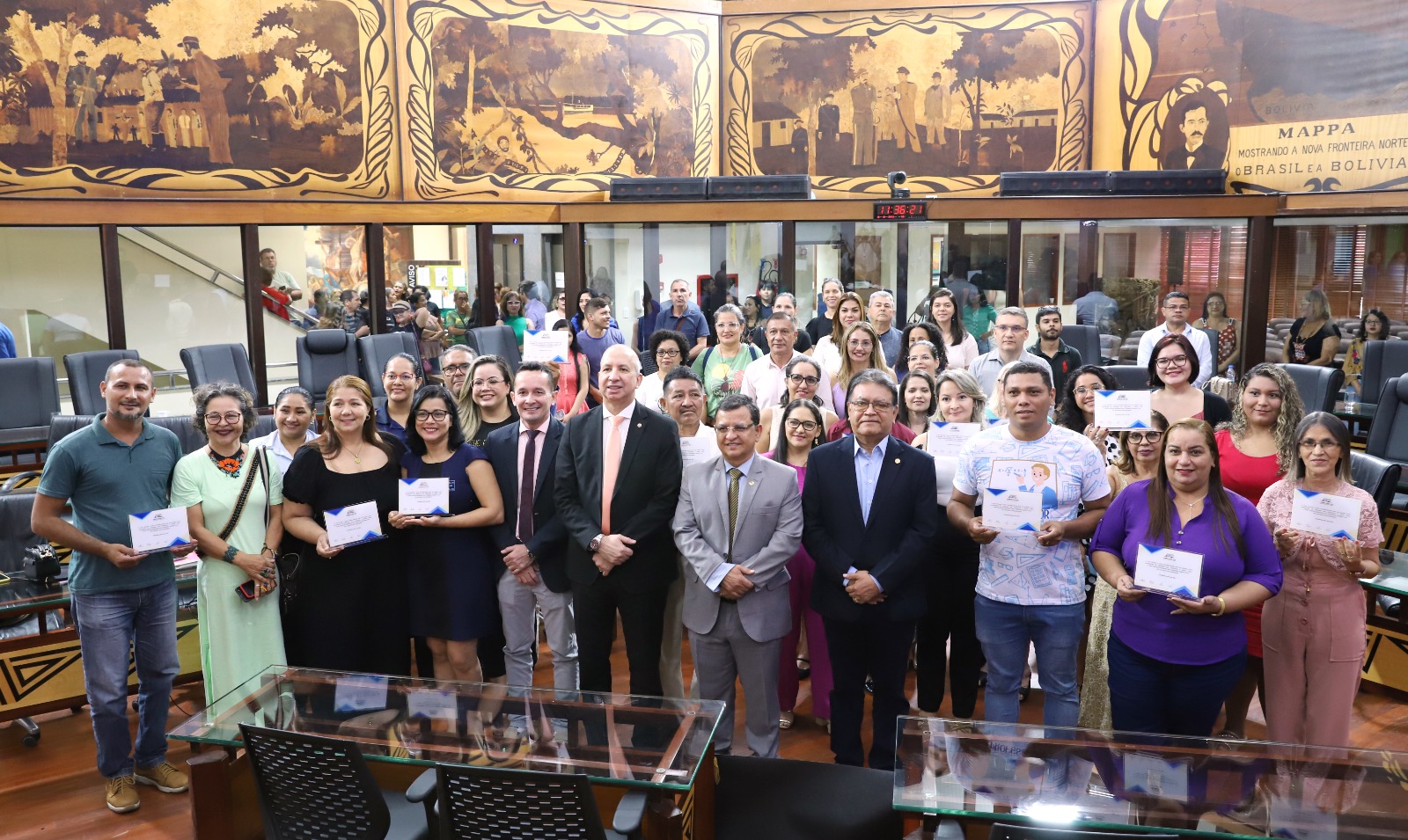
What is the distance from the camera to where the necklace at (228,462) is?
13.6 ft

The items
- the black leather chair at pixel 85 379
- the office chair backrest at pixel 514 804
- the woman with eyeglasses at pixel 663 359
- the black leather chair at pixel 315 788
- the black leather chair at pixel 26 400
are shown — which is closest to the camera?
Result: the office chair backrest at pixel 514 804

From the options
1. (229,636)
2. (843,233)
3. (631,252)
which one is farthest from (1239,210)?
(229,636)

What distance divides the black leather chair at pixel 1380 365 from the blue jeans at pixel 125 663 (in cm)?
831

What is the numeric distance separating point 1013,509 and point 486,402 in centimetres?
241

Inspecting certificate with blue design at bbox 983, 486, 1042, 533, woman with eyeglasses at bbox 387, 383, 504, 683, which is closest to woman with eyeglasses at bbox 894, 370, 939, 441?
certificate with blue design at bbox 983, 486, 1042, 533

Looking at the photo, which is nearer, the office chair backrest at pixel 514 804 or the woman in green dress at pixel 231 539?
the office chair backrest at pixel 514 804

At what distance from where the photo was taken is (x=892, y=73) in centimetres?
1206

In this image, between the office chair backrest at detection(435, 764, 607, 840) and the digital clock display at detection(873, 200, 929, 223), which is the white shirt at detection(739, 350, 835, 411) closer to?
the office chair backrest at detection(435, 764, 607, 840)

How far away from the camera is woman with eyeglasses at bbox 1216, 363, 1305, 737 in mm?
4188

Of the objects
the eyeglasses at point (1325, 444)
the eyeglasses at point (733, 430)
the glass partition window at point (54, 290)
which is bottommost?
the eyeglasses at point (1325, 444)

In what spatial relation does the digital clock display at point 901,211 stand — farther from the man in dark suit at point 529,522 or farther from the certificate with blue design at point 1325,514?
the certificate with blue design at point 1325,514

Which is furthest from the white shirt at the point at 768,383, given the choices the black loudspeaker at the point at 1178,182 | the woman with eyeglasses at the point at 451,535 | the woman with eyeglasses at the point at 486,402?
the black loudspeaker at the point at 1178,182

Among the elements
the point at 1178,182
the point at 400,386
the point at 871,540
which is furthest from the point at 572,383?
the point at 1178,182

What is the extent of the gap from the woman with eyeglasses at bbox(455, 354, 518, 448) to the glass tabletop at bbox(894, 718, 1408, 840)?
2.56 metres
